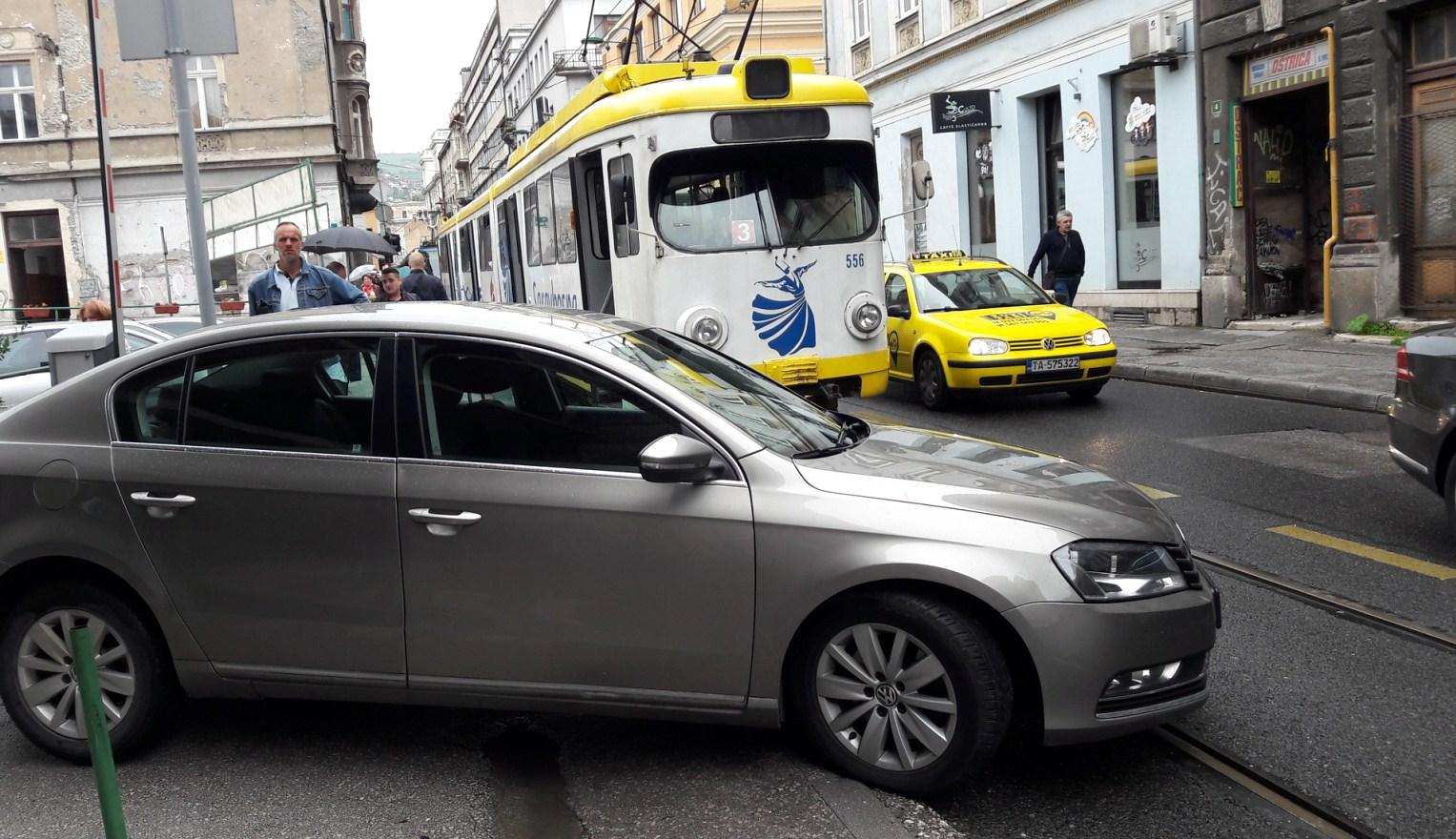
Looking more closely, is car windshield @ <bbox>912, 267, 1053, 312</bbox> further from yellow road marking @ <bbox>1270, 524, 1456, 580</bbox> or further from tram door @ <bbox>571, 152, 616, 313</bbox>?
yellow road marking @ <bbox>1270, 524, 1456, 580</bbox>

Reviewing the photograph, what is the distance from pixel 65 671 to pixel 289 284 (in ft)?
14.1

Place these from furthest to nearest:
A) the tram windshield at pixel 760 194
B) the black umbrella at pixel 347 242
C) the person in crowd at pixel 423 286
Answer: the black umbrella at pixel 347 242
the person in crowd at pixel 423 286
the tram windshield at pixel 760 194

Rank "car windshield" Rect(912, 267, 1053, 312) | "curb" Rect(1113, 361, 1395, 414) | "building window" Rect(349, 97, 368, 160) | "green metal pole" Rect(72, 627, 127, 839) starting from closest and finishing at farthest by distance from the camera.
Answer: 1. "green metal pole" Rect(72, 627, 127, 839)
2. "curb" Rect(1113, 361, 1395, 414)
3. "car windshield" Rect(912, 267, 1053, 312)
4. "building window" Rect(349, 97, 368, 160)

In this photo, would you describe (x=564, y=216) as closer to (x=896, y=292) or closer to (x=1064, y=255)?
(x=896, y=292)

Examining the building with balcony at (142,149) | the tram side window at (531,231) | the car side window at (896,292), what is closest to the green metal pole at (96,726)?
the car side window at (896,292)

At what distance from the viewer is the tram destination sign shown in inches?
922

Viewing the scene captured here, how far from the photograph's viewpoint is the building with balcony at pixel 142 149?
3306cm

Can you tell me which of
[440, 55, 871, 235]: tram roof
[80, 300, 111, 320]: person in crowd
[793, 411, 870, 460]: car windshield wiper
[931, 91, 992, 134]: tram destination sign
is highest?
[931, 91, 992, 134]: tram destination sign

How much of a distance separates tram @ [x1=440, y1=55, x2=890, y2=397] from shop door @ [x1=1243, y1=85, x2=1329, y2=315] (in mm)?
9520

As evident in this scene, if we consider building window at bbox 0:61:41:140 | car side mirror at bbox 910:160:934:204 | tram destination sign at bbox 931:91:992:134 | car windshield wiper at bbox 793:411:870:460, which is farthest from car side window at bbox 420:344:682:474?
building window at bbox 0:61:41:140

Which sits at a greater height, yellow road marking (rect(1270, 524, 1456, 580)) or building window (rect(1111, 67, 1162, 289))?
building window (rect(1111, 67, 1162, 289))

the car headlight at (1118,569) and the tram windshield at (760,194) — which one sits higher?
the tram windshield at (760,194)

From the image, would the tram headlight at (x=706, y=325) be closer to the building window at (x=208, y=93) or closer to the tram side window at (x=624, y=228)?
the tram side window at (x=624, y=228)

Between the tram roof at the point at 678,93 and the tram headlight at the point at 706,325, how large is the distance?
154 cm
